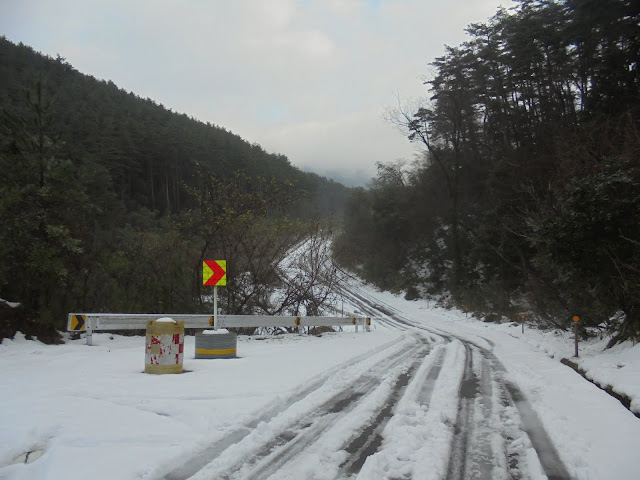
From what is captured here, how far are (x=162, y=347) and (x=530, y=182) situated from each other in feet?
77.9

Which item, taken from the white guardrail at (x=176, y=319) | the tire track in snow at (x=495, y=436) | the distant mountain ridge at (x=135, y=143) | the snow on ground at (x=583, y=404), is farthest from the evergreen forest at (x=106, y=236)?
the distant mountain ridge at (x=135, y=143)

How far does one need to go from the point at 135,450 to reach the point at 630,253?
10474mm

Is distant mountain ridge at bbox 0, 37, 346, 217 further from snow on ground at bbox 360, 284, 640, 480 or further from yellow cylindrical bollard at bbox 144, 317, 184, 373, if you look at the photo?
yellow cylindrical bollard at bbox 144, 317, 184, 373

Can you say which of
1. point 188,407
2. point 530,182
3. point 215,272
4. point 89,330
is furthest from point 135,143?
point 188,407

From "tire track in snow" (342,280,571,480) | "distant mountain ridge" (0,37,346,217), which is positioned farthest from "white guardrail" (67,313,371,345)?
"distant mountain ridge" (0,37,346,217)

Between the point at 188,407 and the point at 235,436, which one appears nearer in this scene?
the point at 235,436

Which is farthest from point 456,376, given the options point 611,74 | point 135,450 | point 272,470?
point 611,74

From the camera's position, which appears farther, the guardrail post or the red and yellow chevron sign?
the guardrail post

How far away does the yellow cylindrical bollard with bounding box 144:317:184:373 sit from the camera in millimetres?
8281

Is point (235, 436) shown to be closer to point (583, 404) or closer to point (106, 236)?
point (583, 404)

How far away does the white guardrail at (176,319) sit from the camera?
1152 centimetres

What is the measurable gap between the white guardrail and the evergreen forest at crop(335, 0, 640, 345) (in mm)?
4946

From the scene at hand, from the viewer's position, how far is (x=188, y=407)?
19.7ft

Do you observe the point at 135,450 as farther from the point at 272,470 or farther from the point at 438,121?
the point at 438,121
